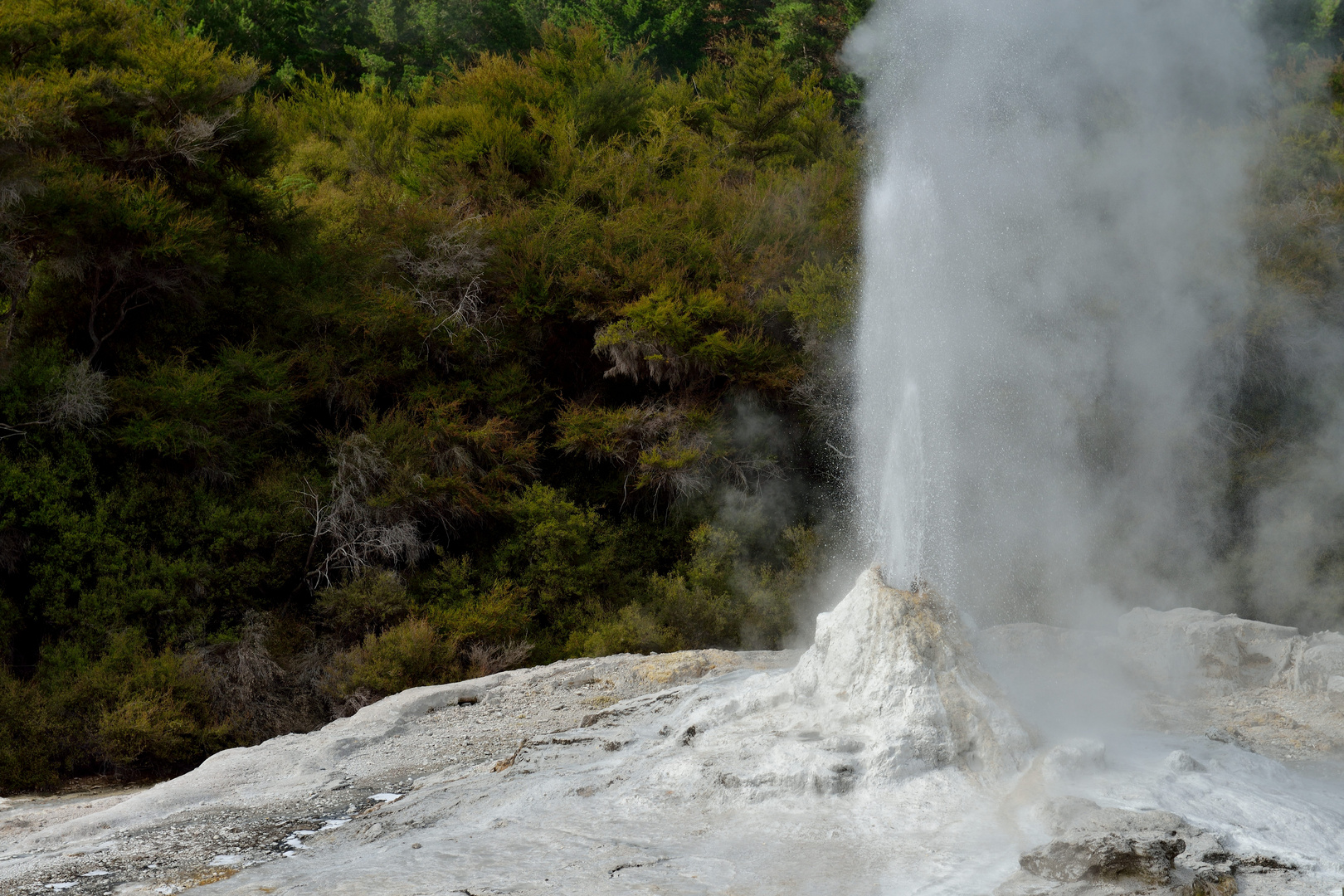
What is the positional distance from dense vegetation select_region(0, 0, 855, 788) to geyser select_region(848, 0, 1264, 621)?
1.69m

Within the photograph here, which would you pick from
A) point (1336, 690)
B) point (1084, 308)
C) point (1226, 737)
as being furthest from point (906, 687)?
point (1084, 308)

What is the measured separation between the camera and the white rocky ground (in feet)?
12.1

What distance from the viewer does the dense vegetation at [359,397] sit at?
9391 mm

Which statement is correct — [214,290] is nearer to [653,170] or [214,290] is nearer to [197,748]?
[197,748]

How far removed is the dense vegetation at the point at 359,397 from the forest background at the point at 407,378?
4cm

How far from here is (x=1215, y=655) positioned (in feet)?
23.1

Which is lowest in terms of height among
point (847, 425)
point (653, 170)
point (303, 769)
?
point (303, 769)

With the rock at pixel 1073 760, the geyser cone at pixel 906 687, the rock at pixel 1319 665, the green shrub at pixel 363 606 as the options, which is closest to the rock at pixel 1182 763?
the rock at pixel 1073 760

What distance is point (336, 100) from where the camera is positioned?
16750 mm

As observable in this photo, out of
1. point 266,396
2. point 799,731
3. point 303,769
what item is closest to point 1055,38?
point 266,396

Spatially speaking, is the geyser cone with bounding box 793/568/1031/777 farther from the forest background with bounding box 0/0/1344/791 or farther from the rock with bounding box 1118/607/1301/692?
the forest background with bounding box 0/0/1344/791

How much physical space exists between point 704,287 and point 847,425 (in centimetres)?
229

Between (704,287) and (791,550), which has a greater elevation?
(704,287)

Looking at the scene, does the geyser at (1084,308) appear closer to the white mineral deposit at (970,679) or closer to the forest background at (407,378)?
the white mineral deposit at (970,679)
